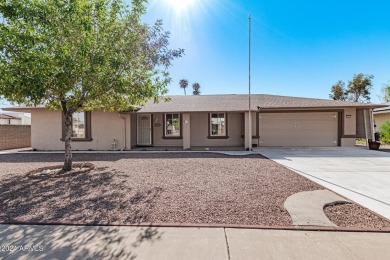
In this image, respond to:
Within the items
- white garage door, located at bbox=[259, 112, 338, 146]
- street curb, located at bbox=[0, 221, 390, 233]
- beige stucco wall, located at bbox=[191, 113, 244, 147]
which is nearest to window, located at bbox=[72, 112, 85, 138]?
beige stucco wall, located at bbox=[191, 113, 244, 147]

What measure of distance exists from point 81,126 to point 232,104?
10.5 metres

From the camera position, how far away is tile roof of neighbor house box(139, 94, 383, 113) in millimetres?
14430

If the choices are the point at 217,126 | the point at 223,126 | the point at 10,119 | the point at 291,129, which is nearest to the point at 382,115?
the point at 291,129

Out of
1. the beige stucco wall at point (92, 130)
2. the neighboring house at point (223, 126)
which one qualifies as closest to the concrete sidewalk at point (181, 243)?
the beige stucco wall at point (92, 130)

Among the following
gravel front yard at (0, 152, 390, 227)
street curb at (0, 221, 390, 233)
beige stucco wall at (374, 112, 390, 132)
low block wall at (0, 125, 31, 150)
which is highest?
beige stucco wall at (374, 112, 390, 132)

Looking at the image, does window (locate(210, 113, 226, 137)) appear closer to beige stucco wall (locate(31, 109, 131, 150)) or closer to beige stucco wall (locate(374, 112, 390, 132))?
beige stucco wall (locate(31, 109, 131, 150))

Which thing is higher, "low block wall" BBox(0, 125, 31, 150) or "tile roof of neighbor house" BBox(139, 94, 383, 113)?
"tile roof of neighbor house" BBox(139, 94, 383, 113)

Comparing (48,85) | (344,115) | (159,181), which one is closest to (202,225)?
(159,181)

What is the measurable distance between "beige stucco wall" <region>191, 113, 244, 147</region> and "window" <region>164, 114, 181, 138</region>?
110 centimetres

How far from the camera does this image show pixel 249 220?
157 inches

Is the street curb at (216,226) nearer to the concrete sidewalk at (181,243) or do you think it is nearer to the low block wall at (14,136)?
the concrete sidewalk at (181,243)

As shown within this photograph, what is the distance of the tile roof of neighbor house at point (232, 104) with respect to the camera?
568 inches

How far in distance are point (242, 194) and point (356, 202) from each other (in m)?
2.51

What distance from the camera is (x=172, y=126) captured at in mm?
15938
